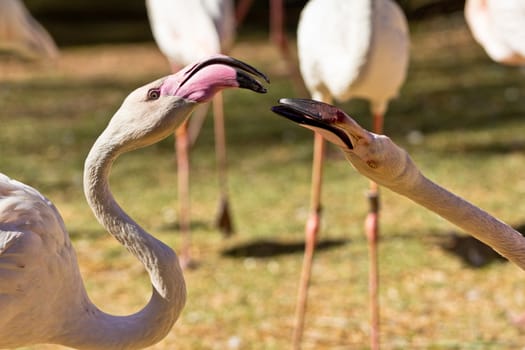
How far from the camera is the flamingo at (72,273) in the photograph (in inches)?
85.4

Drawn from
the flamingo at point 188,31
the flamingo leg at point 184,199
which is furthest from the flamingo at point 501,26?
the flamingo leg at point 184,199

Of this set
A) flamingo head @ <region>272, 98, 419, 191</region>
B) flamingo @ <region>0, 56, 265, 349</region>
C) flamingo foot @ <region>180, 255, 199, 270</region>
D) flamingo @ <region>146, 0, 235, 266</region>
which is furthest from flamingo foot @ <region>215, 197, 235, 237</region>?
flamingo head @ <region>272, 98, 419, 191</region>

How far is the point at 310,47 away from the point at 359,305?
49.1 inches

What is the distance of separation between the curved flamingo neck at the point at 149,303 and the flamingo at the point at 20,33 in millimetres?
2816

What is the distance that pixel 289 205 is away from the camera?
18.1ft

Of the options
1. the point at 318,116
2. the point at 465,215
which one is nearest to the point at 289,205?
the point at 465,215

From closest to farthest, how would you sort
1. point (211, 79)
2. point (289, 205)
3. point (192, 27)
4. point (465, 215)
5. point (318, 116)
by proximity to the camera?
point (318, 116) → point (465, 215) → point (211, 79) → point (192, 27) → point (289, 205)

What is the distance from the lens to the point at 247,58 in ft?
31.4

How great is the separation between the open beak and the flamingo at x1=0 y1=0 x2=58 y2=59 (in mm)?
3442

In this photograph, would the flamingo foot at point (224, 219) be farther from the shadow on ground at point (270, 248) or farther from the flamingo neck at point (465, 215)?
the flamingo neck at point (465, 215)

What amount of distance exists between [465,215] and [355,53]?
169cm

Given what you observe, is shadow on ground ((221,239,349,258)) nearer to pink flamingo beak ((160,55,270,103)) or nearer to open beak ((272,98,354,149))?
pink flamingo beak ((160,55,270,103))

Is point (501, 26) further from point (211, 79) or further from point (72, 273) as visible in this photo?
point (72, 273)

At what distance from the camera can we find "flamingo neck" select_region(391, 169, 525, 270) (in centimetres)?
186
